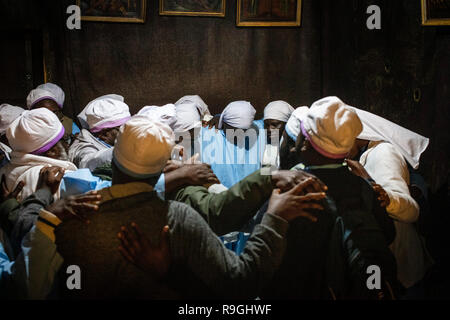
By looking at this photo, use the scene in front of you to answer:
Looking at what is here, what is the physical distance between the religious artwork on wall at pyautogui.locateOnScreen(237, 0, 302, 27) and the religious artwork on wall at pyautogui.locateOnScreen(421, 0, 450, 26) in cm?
211

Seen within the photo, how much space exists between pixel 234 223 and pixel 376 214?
0.82m

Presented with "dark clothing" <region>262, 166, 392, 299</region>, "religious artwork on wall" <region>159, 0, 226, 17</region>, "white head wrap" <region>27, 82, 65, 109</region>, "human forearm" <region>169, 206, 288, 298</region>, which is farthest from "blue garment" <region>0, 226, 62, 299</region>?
"religious artwork on wall" <region>159, 0, 226, 17</region>

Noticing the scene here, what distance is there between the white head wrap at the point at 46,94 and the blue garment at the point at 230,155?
6.07ft

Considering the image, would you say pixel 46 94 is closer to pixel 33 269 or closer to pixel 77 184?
pixel 77 184

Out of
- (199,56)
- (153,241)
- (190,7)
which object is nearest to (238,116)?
(199,56)

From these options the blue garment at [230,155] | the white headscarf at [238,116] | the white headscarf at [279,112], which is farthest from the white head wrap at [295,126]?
the white headscarf at [279,112]

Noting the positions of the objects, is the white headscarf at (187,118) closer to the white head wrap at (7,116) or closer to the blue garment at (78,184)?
the white head wrap at (7,116)

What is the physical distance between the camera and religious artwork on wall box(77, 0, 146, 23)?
516 centimetres

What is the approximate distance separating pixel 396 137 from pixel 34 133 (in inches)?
104

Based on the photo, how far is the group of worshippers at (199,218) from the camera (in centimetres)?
190

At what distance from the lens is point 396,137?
3031mm
